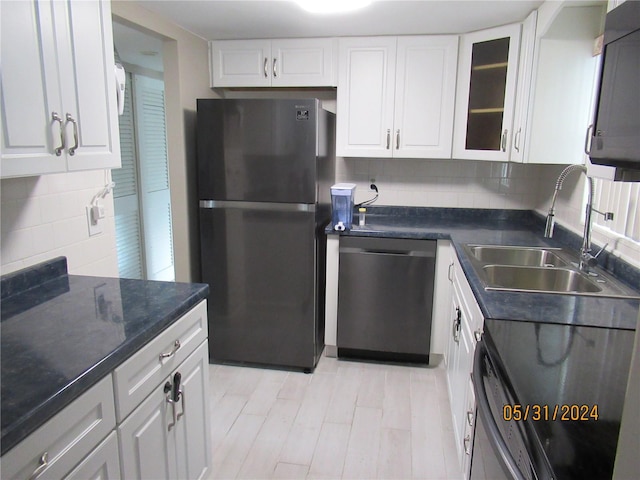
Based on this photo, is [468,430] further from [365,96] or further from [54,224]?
[365,96]

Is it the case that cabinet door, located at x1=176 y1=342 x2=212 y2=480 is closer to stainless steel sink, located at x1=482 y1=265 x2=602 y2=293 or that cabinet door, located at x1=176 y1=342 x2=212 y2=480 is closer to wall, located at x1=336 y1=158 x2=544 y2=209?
stainless steel sink, located at x1=482 y1=265 x2=602 y2=293

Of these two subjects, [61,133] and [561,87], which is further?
[561,87]

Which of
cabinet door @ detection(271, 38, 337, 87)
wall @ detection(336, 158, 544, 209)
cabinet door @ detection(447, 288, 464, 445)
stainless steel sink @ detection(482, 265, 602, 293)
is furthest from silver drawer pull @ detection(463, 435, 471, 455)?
cabinet door @ detection(271, 38, 337, 87)

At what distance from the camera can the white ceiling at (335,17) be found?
2297 mm

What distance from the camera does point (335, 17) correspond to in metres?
2.51

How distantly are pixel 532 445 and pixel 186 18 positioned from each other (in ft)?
8.68

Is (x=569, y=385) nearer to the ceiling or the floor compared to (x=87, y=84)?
nearer to the floor

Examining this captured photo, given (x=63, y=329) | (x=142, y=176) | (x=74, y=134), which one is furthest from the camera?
(x=142, y=176)

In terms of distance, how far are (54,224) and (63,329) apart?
0.62m

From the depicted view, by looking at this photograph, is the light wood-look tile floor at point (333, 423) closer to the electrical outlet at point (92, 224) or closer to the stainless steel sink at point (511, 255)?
the stainless steel sink at point (511, 255)

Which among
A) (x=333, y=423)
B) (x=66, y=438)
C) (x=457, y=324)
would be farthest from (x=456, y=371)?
(x=66, y=438)

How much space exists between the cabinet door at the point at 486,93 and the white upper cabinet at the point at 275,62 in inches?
33.6

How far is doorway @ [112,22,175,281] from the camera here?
398 centimetres

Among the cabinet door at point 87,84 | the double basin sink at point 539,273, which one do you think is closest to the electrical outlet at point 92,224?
the cabinet door at point 87,84
